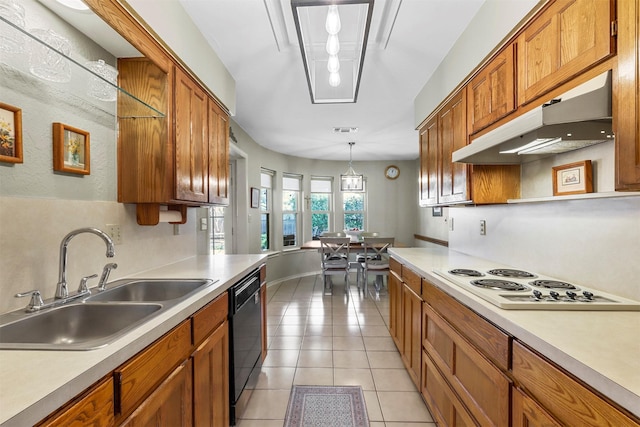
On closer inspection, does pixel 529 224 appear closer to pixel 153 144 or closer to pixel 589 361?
pixel 589 361

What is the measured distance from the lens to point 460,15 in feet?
6.06

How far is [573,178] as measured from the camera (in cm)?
150

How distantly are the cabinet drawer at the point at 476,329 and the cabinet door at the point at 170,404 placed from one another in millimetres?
1177

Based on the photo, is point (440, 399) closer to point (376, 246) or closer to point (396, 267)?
point (396, 267)

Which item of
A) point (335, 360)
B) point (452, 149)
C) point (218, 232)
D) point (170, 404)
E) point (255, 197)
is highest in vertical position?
point (452, 149)

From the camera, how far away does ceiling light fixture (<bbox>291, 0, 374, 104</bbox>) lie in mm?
1524

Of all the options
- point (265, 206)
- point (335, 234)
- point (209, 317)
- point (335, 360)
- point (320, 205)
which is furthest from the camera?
point (320, 205)

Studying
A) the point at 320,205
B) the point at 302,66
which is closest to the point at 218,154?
the point at 302,66

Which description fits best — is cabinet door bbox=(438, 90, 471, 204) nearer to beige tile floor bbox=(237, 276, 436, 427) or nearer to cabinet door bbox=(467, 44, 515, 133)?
cabinet door bbox=(467, 44, 515, 133)

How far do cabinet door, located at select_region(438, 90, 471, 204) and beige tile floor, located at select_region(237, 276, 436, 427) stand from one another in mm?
1453

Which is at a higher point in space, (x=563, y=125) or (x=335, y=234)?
(x=563, y=125)

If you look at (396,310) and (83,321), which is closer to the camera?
(83,321)

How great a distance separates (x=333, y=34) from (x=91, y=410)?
6.10ft

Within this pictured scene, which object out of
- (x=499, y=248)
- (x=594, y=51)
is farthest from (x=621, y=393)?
(x=499, y=248)
